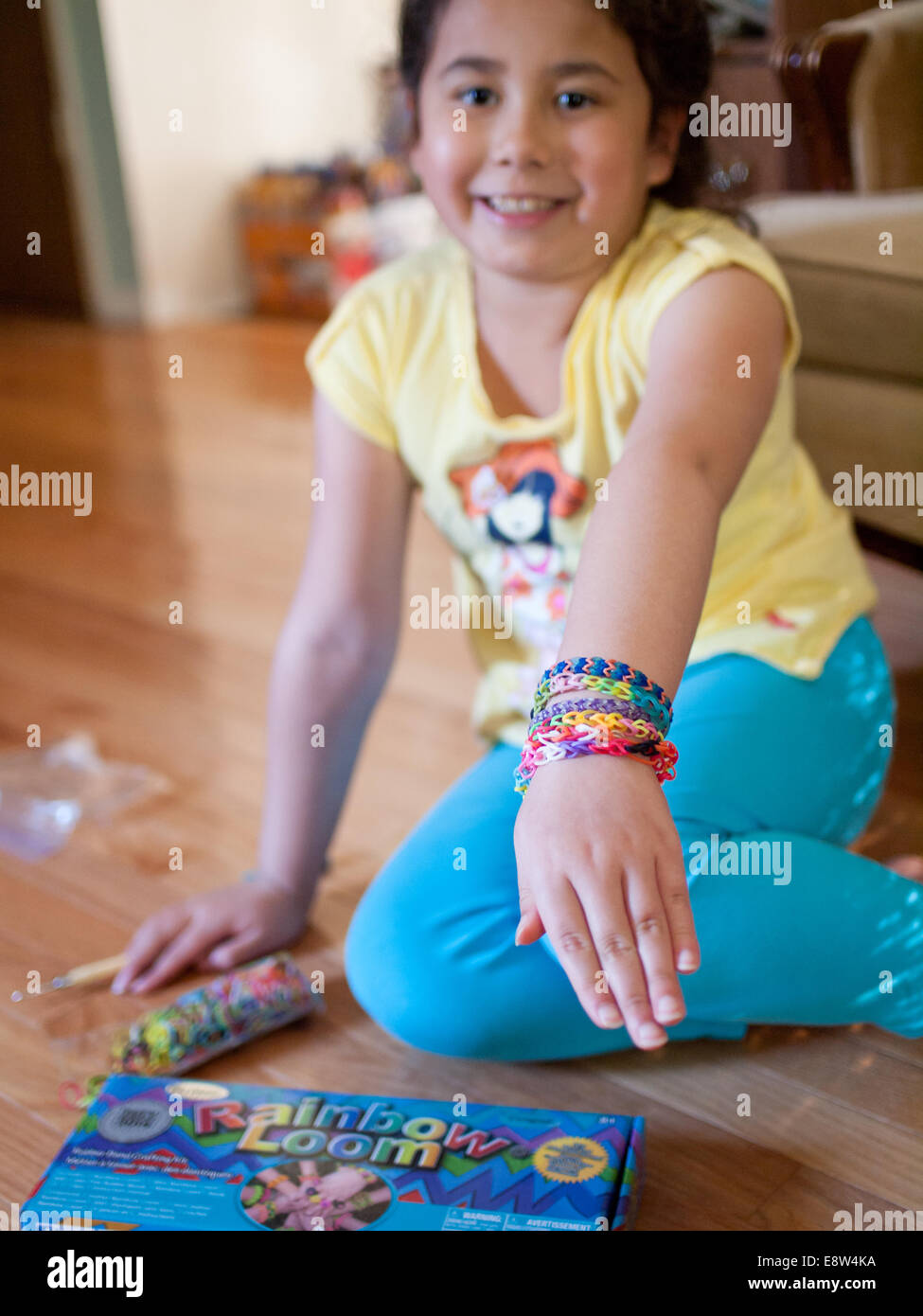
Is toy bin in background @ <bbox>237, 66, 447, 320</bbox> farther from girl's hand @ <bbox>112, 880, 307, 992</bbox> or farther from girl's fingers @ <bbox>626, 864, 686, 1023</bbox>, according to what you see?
girl's fingers @ <bbox>626, 864, 686, 1023</bbox>

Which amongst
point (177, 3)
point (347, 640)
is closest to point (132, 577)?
point (347, 640)

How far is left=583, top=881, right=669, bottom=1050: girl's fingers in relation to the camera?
0.51 m

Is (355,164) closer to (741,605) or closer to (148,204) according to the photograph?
(148,204)

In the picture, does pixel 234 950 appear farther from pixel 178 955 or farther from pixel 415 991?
pixel 415 991

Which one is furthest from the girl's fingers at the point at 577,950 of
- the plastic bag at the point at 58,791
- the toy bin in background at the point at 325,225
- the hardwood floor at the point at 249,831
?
the toy bin in background at the point at 325,225

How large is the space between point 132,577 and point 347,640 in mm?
919

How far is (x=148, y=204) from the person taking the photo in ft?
12.7

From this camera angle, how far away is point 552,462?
88 cm

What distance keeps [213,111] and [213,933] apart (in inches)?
135

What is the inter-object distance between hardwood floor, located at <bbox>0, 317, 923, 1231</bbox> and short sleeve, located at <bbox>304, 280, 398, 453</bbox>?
353mm

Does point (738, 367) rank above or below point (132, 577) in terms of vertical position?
above

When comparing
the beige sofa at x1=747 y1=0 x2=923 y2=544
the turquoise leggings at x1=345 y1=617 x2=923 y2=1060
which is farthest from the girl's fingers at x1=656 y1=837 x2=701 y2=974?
the beige sofa at x1=747 y1=0 x2=923 y2=544

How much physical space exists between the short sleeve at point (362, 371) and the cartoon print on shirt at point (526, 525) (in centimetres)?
7

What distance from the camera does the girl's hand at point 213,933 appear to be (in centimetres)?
91
